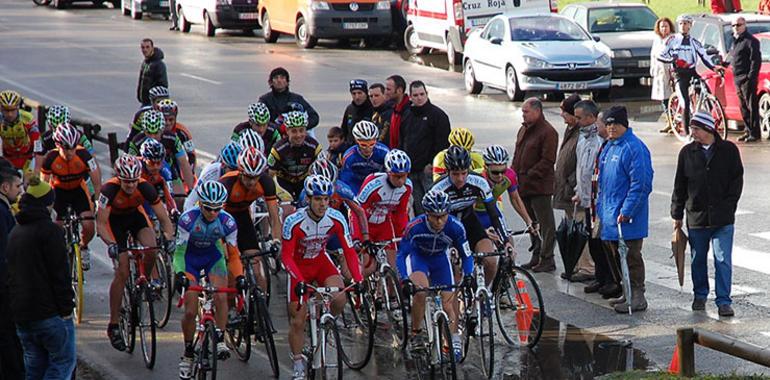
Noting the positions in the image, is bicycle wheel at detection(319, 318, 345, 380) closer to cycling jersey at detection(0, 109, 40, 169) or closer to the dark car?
cycling jersey at detection(0, 109, 40, 169)

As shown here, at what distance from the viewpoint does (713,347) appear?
879 cm

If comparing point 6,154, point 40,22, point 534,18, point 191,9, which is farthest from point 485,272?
point 40,22

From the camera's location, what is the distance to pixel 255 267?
12805mm

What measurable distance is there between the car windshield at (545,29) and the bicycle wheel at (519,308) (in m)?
15.6

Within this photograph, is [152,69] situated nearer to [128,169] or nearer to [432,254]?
[128,169]

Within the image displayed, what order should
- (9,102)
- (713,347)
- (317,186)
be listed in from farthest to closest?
(9,102) < (317,186) < (713,347)

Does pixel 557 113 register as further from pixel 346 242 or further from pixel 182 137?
pixel 346 242

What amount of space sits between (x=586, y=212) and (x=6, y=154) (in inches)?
296

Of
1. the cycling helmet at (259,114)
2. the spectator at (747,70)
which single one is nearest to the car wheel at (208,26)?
the spectator at (747,70)

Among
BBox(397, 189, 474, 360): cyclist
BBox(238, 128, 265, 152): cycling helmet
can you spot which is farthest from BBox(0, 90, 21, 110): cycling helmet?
BBox(397, 189, 474, 360): cyclist

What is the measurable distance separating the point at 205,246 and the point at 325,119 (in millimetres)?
13563

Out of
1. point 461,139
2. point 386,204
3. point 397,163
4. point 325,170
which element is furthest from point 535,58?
point 397,163

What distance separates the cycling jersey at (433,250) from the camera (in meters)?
11.8

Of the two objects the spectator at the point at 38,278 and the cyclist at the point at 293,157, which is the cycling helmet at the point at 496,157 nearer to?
the cyclist at the point at 293,157
